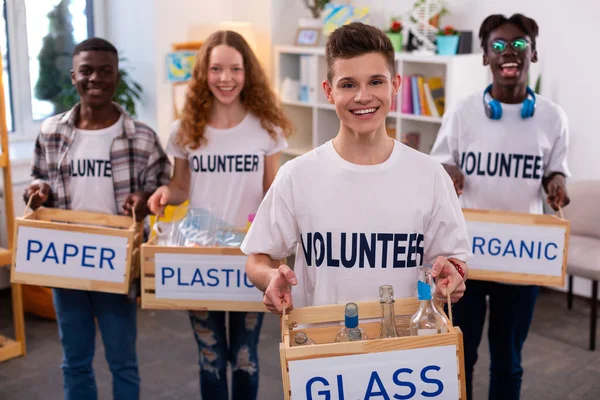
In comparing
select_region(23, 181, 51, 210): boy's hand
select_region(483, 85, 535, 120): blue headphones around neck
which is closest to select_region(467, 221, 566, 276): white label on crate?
select_region(483, 85, 535, 120): blue headphones around neck

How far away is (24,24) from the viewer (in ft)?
14.8

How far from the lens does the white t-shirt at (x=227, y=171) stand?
2.41 m

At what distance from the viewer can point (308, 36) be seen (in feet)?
15.7

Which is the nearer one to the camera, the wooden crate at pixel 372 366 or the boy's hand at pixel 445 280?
A: the wooden crate at pixel 372 366

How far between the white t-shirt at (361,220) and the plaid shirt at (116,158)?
87 cm

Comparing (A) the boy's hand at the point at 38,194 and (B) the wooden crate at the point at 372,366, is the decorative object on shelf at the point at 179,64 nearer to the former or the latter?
(A) the boy's hand at the point at 38,194

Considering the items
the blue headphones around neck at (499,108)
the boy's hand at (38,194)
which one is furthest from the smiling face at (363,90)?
the boy's hand at (38,194)

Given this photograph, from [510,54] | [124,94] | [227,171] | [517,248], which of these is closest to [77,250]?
[227,171]

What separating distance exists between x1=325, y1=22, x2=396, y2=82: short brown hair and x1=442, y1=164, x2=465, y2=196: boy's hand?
85cm

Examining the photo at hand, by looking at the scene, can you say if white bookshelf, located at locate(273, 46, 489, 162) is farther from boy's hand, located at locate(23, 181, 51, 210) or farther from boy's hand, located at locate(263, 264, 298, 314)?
boy's hand, located at locate(263, 264, 298, 314)

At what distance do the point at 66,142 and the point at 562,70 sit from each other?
9.19 feet

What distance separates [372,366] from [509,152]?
1.21 m

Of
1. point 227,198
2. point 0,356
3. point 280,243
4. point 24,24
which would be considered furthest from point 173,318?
point 280,243

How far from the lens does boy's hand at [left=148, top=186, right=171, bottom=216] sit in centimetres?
232
